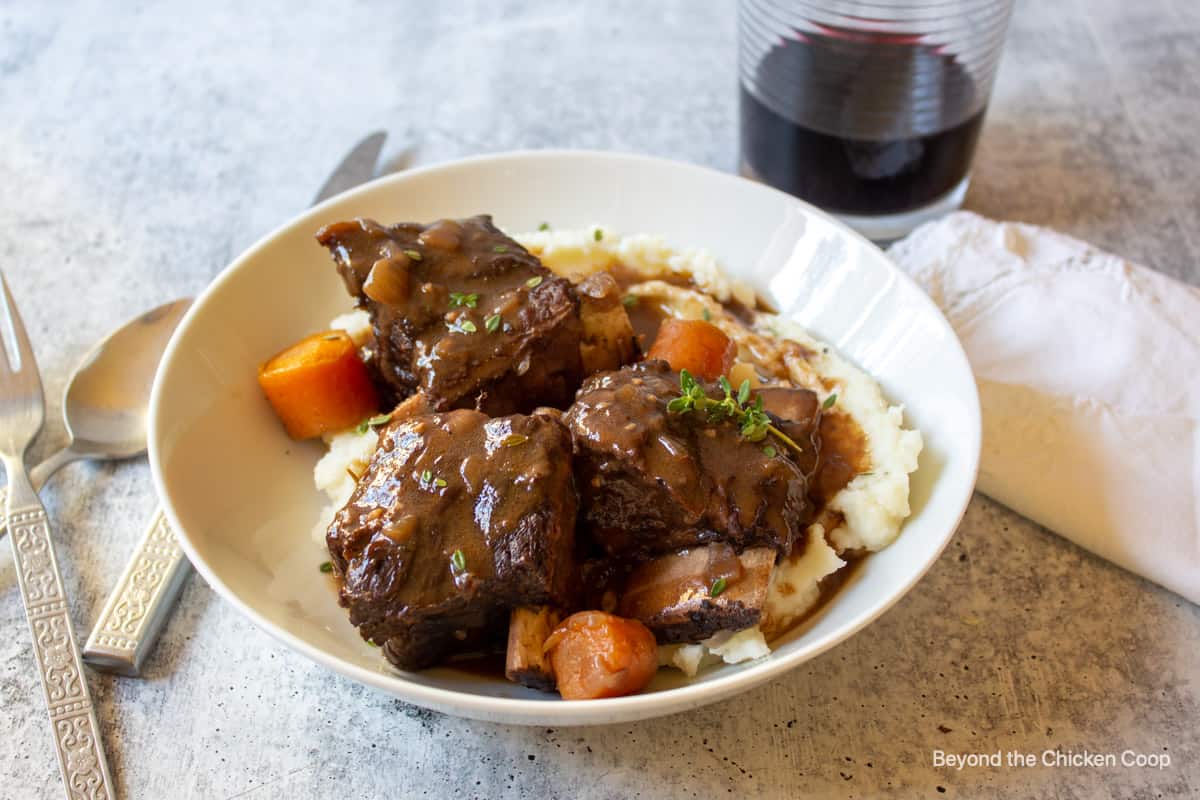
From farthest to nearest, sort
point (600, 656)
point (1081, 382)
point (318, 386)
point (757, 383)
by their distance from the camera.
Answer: point (1081, 382)
point (757, 383)
point (318, 386)
point (600, 656)

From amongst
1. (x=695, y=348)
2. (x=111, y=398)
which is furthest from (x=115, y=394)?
(x=695, y=348)

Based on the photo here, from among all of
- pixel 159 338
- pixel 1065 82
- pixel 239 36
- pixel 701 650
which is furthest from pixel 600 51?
pixel 701 650

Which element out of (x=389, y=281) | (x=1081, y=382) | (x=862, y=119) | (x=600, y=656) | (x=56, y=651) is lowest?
(x=1081, y=382)

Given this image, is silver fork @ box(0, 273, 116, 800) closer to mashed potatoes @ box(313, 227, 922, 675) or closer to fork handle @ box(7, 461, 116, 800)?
fork handle @ box(7, 461, 116, 800)

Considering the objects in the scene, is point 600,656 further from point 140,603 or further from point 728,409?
point 140,603

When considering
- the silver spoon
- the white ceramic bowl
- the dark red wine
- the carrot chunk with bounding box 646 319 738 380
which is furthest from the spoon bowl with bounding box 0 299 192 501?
the dark red wine

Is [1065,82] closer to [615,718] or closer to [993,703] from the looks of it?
[993,703]
